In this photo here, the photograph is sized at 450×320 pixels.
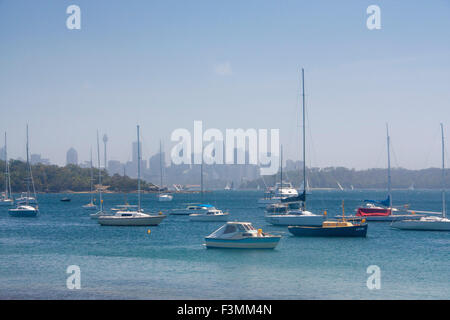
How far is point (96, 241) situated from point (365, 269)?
2531 centimetres

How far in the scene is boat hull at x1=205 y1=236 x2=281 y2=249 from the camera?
39.2 metres

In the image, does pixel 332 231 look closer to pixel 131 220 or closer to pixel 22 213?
pixel 131 220

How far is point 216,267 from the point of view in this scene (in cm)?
3309

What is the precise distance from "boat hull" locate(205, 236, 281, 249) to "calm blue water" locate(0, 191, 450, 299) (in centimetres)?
46

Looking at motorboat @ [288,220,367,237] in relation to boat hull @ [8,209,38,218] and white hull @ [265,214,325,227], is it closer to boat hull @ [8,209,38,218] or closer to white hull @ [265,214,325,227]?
white hull @ [265,214,325,227]

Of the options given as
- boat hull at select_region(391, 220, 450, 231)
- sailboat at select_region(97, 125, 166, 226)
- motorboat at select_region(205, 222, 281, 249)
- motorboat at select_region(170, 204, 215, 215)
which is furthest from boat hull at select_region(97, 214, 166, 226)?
boat hull at select_region(391, 220, 450, 231)

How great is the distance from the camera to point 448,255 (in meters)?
40.5

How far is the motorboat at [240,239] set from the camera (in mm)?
39281

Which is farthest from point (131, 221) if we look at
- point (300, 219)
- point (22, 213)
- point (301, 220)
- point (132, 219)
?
point (22, 213)

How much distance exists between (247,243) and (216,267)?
6.53 m

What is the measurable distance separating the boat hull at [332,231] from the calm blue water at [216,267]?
3.22ft
